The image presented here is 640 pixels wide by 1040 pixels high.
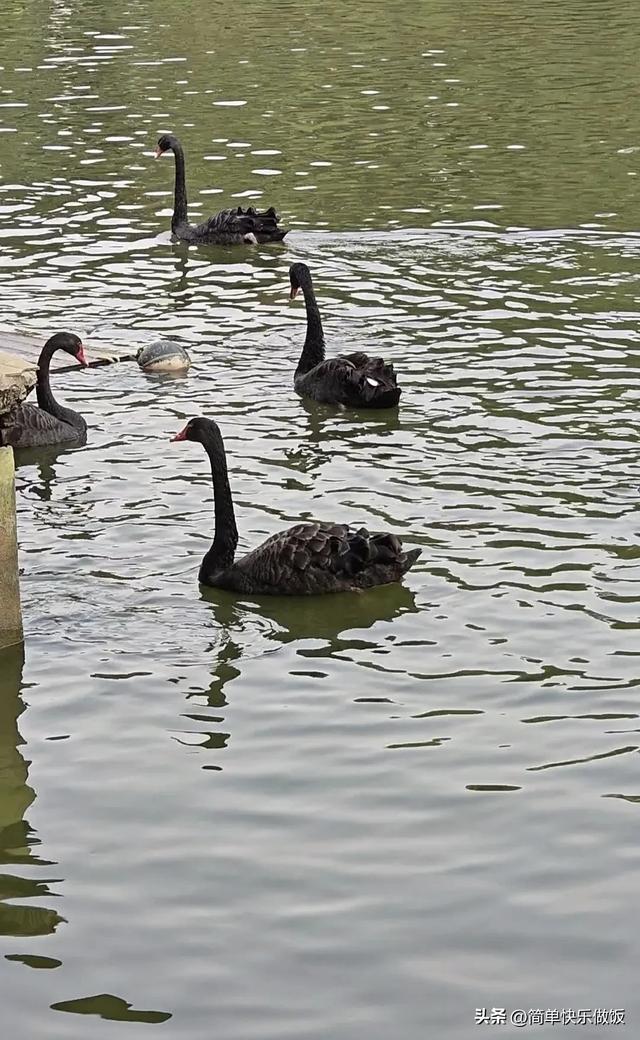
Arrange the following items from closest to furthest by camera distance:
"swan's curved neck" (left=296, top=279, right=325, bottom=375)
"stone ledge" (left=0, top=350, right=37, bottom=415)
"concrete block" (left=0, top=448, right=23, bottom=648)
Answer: "concrete block" (left=0, top=448, right=23, bottom=648) < "stone ledge" (left=0, top=350, right=37, bottom=415) < "swan's curved neck" (left=296, top=279, right=325, bottom=375)

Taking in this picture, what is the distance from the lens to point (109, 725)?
8.49m

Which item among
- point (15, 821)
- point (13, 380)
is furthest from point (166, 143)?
point (15, 821)

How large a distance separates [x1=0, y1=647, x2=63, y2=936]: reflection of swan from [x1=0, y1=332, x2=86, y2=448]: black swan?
367 cm

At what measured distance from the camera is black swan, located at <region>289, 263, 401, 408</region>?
13211mm

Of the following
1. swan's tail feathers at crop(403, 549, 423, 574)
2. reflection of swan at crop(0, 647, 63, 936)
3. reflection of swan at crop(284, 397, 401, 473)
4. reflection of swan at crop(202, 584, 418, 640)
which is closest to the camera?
reflection of swan at crop(0, 647, 63, 936)

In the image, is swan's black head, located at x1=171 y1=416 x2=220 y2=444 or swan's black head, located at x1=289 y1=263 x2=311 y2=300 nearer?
swan's black head, located at x1=171 y1=416 x2=220 y2=444

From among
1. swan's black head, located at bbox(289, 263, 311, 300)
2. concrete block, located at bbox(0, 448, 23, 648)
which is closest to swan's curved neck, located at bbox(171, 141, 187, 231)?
swan's black head, located at bbox(289, 263, 311, 300)

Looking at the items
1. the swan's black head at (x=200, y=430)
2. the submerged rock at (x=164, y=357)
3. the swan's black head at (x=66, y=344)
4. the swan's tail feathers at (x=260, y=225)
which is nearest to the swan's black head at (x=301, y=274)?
the submerged rock at (x=164, y=357)

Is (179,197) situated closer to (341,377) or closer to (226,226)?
(226,226)

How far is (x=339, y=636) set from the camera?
31.4ft

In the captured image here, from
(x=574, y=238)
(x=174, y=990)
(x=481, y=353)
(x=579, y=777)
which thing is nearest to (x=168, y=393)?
(x=481, y=353)

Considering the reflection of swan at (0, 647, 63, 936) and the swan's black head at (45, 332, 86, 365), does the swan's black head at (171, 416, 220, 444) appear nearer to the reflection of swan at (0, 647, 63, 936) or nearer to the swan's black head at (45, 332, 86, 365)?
the reflection of swan at (0, 647, 63, 936)

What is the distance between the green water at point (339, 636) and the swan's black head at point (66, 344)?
0.51m

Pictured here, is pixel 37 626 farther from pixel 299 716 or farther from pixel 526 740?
pixel 526 740
